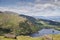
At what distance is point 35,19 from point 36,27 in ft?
1.11

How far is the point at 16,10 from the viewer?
6.33 m

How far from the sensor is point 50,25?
614 centimetres

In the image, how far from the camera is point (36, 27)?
6105 millimetres

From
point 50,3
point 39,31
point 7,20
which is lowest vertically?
point 39,31

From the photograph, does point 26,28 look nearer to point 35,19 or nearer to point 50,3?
point 35,19

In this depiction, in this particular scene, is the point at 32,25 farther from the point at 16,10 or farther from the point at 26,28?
the point at 16,10

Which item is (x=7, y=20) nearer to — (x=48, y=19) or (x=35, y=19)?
(x=35, y=19)

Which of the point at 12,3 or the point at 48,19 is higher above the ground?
the point at 12,3

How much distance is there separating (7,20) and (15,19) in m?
0.31

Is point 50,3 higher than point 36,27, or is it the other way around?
point 50,3

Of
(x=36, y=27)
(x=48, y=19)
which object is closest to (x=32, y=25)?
(x=36, y=27)

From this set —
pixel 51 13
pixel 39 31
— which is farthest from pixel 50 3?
pixel 39 31

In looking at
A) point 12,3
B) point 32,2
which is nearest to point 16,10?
point 12,3

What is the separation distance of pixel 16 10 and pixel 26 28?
86 centimetres
